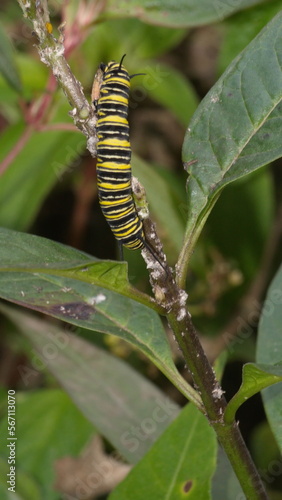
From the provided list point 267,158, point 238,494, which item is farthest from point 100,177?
point 238,494

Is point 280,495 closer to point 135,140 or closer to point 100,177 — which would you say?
point 100,177

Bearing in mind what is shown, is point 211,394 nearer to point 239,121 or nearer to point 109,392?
point 239,121

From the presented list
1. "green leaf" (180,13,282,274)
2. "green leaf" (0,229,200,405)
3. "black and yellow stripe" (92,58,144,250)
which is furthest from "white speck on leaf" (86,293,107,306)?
"green leaf" (180,13,282,274)

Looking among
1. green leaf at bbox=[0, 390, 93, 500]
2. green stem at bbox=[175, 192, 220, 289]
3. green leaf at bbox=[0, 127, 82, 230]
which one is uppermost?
green leaf at bbox=[0, 127, 82, 230]

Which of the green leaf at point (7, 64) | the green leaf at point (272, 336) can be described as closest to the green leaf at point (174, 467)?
the green leaf at point (272, 336)

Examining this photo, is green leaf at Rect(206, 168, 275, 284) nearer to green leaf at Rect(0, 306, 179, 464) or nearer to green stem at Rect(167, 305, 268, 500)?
green leaf at Rect(0, 306, 179, 464)
